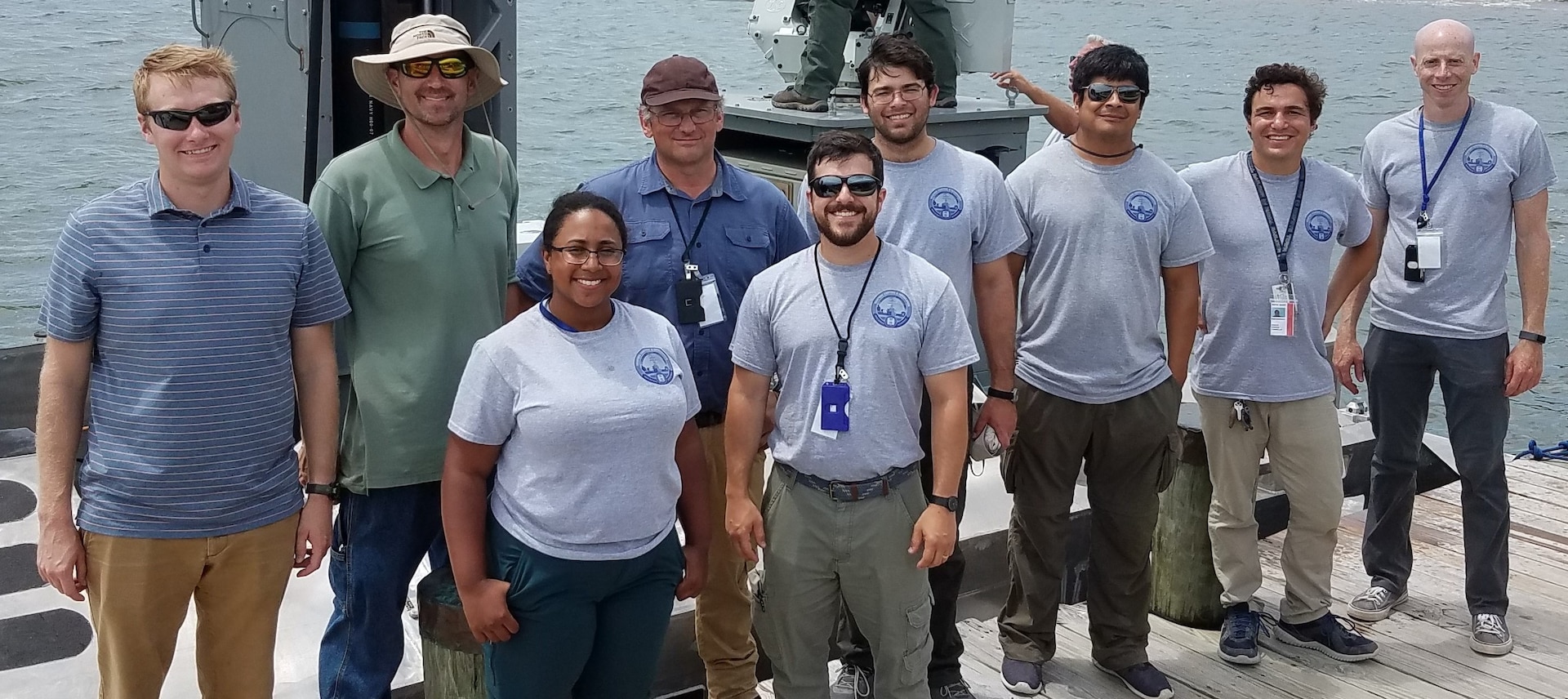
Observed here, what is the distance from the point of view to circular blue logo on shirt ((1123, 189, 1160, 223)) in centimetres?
387

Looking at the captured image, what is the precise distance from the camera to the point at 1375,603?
16.2ft

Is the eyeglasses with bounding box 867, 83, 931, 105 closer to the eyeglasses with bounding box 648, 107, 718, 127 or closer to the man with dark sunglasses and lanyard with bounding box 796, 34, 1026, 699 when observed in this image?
the man with dark sunglasses and lanyard with bounding box 796, 34, 1026, 699

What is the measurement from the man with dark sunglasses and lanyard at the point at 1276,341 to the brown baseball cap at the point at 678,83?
167 centimetres

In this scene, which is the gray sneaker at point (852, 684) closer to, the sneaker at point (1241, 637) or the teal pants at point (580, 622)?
the teal pants at point (580, 622)

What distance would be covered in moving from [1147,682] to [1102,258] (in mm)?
1346

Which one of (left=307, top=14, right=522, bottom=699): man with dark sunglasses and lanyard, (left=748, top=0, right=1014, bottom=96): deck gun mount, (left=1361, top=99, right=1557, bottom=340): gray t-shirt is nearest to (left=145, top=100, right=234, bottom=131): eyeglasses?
(left=307, top=14, right=522, bottom=699): man with dark sunglasses and lanyard

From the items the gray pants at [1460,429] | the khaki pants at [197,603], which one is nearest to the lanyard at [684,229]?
the khaki pants at [197,603]

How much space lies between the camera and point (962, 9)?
852cm

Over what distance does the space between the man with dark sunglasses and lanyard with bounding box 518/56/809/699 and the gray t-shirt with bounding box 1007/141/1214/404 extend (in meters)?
0.73

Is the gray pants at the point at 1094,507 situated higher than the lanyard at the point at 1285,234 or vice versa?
the lanyard at the point at 1285,234

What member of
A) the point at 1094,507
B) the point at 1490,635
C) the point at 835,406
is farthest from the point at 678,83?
the point at 1490,635

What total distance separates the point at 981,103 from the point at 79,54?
3060 centimetres

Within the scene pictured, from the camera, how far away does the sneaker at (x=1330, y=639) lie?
4.54 m

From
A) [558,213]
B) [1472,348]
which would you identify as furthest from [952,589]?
[1472,348]
